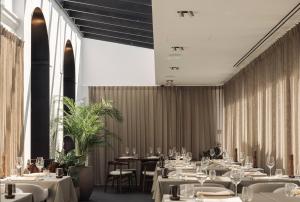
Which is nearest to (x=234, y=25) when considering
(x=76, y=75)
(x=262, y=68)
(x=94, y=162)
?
(x=262, y=68)

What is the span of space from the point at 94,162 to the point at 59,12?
16.9ft

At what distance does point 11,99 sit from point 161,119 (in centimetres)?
775

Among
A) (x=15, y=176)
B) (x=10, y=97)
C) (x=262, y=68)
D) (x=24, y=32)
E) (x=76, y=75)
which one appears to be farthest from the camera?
(x=76, y=75)

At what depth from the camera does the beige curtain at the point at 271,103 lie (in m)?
7.48

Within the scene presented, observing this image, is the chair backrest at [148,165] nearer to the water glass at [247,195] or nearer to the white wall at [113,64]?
the white wall at [113,64]

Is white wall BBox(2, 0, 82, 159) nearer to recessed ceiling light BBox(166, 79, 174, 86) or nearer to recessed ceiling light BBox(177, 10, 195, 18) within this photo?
recessed ceiling light BBox(166, 79, 174, 86)

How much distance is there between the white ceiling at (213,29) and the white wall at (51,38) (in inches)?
82.6

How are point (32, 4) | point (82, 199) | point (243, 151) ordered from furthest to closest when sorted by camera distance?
1. point (243, 151)
2. point (82, 199)
3. point (32, 4)

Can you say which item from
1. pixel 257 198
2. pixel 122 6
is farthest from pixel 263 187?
pixel 122 6

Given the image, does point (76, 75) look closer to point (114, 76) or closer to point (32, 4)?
point (114, 76)

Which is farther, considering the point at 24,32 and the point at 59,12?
the point at 59,12

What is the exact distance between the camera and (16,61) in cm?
739

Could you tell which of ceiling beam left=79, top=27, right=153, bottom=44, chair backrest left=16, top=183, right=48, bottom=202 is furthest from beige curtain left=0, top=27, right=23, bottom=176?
ceiling beam left=79, top=27, right=153, bottom=44

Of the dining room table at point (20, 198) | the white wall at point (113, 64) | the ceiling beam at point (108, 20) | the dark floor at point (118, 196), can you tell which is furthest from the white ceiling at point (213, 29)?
the white wall at point (113, 64)
